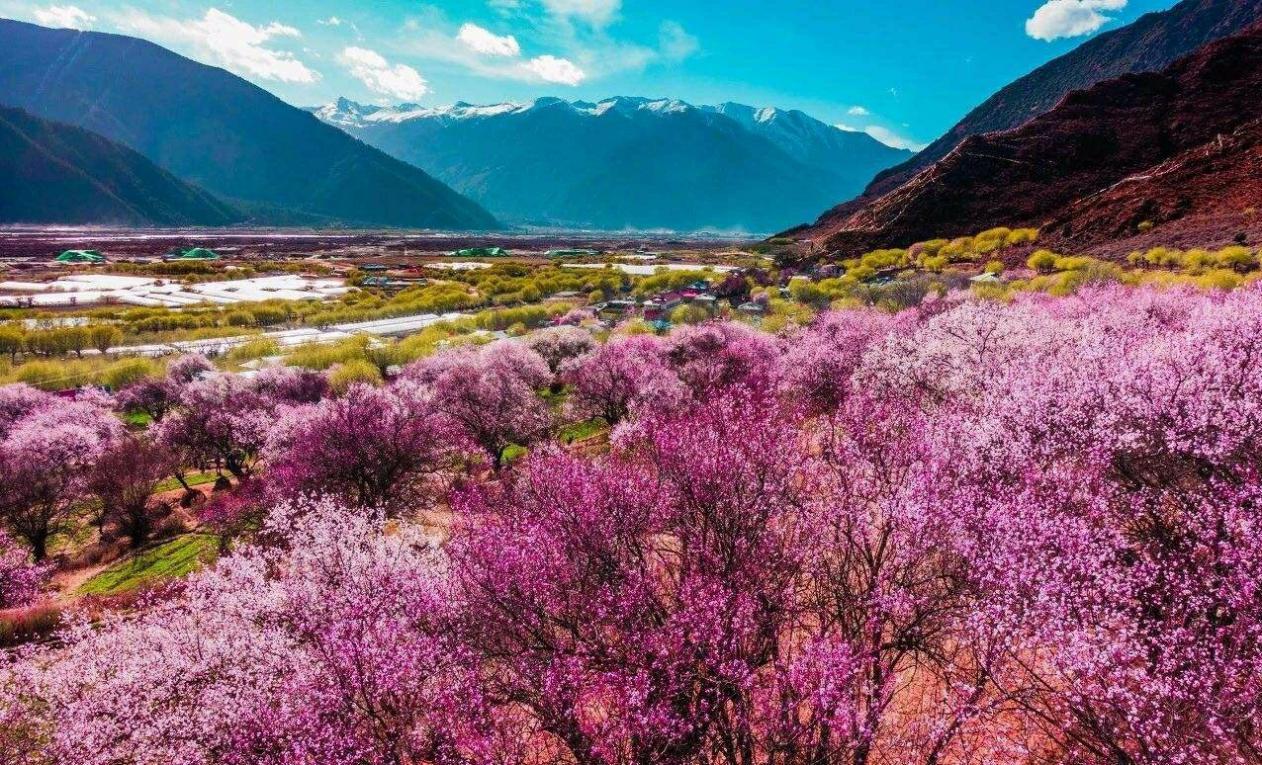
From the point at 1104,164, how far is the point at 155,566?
391 feet

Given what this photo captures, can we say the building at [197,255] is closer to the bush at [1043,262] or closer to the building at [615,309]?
the building at [615,309]

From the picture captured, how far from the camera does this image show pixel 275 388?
43.0 metres

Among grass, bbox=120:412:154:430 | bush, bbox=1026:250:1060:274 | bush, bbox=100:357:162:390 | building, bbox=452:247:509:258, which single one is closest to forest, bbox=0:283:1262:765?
grass, bbox=120:412:154:430

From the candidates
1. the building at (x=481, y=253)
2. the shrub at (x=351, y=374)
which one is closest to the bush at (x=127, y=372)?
→ the shrub at (x=351, y=374)

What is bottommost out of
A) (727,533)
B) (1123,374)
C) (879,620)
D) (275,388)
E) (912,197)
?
(275,388)

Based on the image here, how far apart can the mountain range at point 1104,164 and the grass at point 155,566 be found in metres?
80.1

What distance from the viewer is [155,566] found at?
25.4 m

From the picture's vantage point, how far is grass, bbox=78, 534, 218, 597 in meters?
23.6

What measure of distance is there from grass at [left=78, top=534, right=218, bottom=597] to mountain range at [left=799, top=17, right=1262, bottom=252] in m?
80.1

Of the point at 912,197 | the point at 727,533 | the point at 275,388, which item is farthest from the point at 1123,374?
the point at 912,197

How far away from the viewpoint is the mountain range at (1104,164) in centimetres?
6844

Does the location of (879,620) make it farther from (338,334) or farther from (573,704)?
(338,334)

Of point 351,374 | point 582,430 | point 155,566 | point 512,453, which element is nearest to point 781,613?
point 155,566

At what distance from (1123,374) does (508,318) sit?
63.4m
